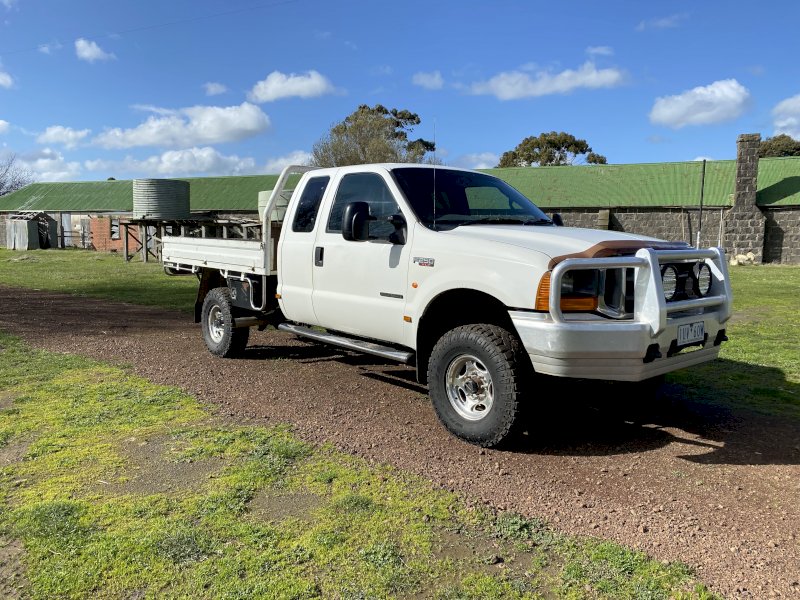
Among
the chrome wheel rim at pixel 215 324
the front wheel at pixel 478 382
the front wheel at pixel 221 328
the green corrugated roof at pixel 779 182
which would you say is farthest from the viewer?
the green corrugated roof at pixel 779 182

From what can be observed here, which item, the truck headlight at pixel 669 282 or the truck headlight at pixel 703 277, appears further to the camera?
the truck headlight at pixel 703 277

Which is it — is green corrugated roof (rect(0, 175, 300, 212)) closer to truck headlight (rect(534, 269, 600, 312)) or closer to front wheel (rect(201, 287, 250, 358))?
front wheel (rect(201, 287, 250, 358))

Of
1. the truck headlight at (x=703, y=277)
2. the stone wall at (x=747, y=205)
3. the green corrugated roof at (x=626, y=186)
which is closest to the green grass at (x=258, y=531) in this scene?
the truck headlight at (x=703, y=277)

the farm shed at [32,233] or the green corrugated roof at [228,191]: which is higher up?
the green corrugated roof at [228,191]

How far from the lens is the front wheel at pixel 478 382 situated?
4363mm

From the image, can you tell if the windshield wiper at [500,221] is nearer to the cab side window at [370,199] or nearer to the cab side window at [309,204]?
the cab side window at [370,199]

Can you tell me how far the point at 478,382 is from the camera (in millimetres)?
4695

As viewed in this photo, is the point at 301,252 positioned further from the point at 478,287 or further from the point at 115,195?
the point at 115,195

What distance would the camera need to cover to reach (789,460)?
4445 millimetres

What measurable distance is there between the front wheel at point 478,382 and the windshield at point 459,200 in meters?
1.07

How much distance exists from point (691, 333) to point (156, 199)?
73.8 feet

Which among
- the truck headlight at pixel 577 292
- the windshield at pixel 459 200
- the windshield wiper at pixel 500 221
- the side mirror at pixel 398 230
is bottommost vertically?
the truck headlight at pixel 577 292

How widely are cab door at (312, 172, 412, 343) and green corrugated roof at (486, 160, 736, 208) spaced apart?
29.8 metres

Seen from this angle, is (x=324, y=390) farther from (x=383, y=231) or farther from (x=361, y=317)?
(x=383, y=231)
